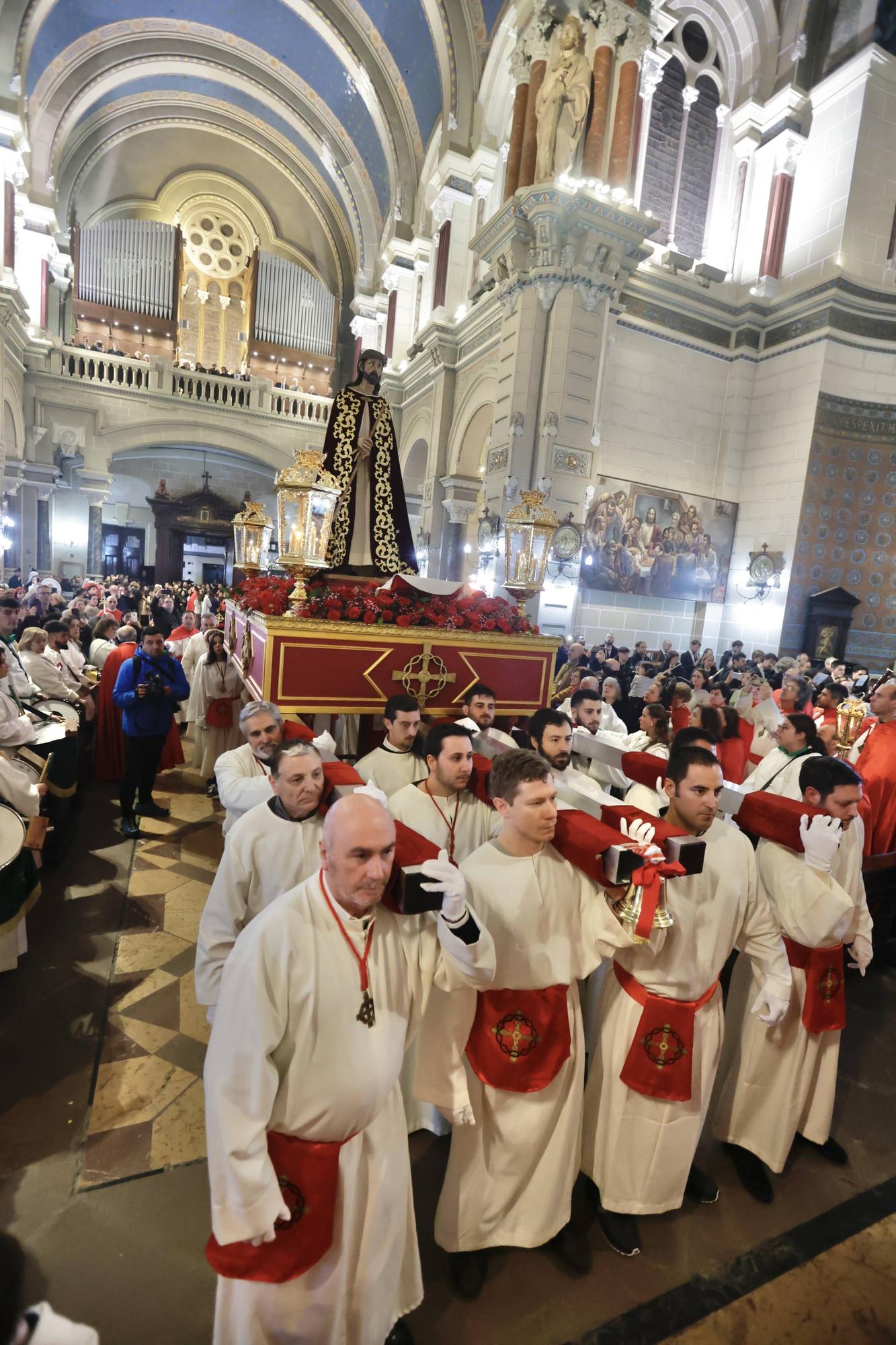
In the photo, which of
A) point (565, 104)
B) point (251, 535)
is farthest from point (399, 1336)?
point (565, 104)

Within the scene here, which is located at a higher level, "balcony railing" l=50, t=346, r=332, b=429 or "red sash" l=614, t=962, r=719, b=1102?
"balcony railing" l=50, t=346, r=332, b=429

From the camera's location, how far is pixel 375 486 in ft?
18.4

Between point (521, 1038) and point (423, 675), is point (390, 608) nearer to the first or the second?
point (423, 675)

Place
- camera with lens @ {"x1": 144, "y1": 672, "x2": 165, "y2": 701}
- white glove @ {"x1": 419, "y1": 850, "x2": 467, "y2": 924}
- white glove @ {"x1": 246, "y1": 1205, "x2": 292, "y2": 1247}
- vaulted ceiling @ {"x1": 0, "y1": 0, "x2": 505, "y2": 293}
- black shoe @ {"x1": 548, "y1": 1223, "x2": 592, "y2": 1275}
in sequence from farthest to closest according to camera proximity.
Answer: vaulted ceiling @ {"x1": 0, "y1": 0, "x2": 505, "y2": 293} < camera with lens @ {"x1": 144, "y1": 672, "x2": 165, "y2": 701} < black shoe @ {"x1": 548, "y1": 1223, "x2": 592, "y2": 1275} < white glove @ {"x1": 419, "y1": 850, "x2": 467, "y2": 924} < white glove @ {"x1": 246, "y1": 1205, "x2": 292, "y2": 1247}

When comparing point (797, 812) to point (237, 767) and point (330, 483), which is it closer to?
point (237, 767)

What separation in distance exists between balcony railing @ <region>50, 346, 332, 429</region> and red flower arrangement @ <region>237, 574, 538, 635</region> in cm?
1657

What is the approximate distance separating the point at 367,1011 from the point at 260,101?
26236mm

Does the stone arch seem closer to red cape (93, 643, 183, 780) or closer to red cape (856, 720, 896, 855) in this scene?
red cape (93, 643, 183, 780)

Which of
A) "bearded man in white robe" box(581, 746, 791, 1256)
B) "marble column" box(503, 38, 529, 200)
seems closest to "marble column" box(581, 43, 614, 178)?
"marble column" box(503, 38, 529, 200)

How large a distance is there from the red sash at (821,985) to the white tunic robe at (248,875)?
1.96 metres

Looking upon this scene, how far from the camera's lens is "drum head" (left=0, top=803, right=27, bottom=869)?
2.55 m

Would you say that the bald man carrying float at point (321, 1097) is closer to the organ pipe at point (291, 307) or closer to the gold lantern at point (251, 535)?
the gold lantern at point (251, 535)

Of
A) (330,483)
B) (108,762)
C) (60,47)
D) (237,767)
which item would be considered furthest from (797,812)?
(60,47)

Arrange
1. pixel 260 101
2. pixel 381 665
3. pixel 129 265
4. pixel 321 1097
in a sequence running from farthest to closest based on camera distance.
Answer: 1. pixel 129 265
2. pixel 260 101
3. pixel 381 665
4. pixel 321 1097
